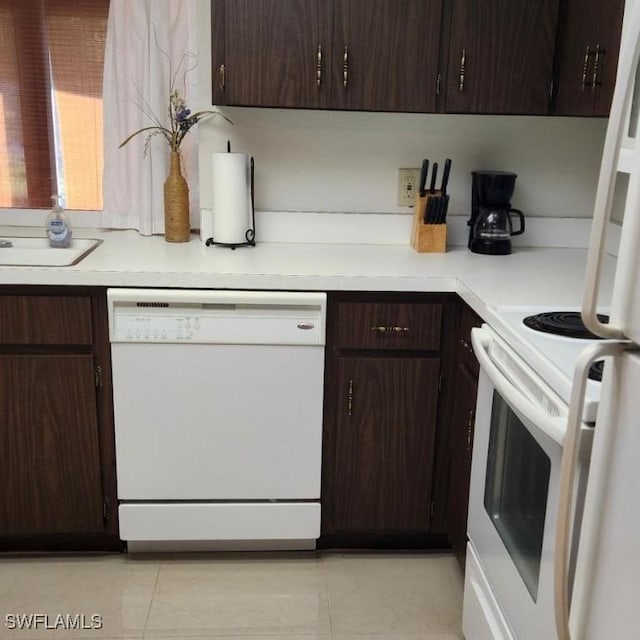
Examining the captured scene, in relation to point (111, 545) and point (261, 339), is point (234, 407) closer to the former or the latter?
point (261, 339)

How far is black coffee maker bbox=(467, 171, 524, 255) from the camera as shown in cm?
246

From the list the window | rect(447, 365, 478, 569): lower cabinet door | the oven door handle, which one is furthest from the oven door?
the window

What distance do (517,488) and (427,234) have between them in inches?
45.7

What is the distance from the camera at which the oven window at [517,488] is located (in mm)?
1367

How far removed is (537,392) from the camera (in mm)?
1326

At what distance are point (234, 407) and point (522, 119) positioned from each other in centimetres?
144

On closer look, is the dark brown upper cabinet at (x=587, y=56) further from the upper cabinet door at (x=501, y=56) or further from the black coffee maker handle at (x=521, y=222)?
the black coffee maker handle at (x=521, y=222)

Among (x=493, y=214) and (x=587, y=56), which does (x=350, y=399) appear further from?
(x=587, y=56)

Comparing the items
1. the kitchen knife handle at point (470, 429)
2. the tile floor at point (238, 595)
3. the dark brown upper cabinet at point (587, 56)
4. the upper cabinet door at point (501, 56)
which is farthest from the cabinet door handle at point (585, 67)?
the tile floor at point (238, 595)

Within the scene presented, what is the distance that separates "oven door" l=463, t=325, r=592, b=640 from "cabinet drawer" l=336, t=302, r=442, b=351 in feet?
1.31

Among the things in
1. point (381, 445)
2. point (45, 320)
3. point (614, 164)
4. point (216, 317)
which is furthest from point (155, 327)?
point (614, 164)

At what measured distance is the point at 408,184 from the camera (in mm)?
2617

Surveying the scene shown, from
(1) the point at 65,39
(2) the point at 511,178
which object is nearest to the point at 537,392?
(2) the point at 511,178

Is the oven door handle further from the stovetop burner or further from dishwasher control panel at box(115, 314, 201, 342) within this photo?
dishwasher control panel at box(115, 314, 201, 342)
